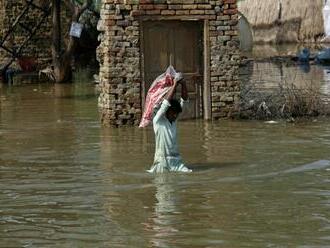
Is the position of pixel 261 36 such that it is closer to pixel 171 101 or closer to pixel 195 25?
pixel 195 25

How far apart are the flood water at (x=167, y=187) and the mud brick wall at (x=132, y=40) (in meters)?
0.49

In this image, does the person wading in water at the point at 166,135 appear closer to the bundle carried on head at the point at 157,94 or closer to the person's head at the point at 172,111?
the person's head at the point at 172,111

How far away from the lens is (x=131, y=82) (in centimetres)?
1377

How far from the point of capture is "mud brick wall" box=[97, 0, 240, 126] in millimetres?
13648

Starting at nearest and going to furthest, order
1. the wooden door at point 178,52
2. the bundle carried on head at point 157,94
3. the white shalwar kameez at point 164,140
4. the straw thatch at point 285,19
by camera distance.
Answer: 1. the white shalwar kameez at point 164,140
2. the bundle carried on head at point 157,94
3. the wooden door at point 178,52
4. the straw thatch at point 285,19

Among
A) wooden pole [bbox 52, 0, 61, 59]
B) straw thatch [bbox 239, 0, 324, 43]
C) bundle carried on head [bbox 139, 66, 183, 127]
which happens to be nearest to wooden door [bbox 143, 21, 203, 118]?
bundle carried on head [bbox 139, 66, 183, 127]

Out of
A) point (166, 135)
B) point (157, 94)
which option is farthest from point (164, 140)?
point (157, 94)

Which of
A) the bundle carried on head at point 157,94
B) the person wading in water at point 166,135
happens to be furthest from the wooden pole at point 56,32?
the person wading in water at point 166,135

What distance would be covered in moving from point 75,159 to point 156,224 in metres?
3.75

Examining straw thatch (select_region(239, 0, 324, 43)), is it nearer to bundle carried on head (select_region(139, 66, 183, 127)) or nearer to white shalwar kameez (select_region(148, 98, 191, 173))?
bundle carried on head (select_region(139, 66, 183, 127))

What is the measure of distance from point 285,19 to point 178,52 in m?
35.0

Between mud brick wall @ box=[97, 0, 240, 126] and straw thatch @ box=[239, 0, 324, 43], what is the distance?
3233 cm

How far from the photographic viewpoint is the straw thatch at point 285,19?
46.0 meters

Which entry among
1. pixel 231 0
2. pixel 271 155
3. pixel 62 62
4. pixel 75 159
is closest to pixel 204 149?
pixel 271 155
